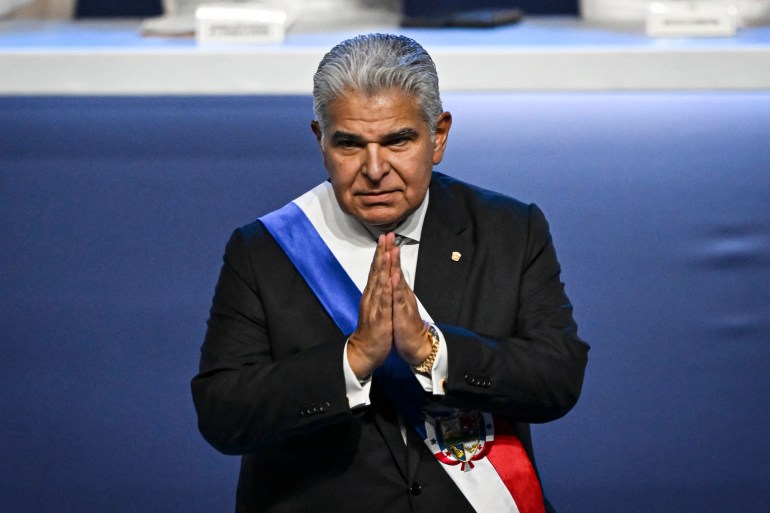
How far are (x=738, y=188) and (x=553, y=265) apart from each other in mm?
985

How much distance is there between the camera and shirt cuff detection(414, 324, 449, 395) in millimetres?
2096

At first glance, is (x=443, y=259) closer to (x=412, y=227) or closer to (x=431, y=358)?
(x=412, y=227)

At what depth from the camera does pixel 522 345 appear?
219 centimetres

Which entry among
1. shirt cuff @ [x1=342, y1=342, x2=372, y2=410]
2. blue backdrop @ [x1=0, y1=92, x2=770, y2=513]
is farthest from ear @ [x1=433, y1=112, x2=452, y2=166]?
blue backdrop @ [x1=0, y1=92, x2=770, y2=513]

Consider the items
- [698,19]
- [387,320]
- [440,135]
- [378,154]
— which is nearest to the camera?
[387,320]

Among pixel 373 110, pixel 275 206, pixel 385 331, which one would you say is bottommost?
pixel 275 206

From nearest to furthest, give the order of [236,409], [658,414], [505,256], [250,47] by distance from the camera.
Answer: [236,409] → [505,256] → [250,47] → [658,414]

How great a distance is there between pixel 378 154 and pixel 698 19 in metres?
1.22

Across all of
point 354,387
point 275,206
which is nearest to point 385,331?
point 354,387

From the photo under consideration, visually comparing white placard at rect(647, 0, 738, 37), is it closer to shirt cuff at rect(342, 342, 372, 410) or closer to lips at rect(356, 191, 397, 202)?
lips at rect(356, 191, 397, 202)

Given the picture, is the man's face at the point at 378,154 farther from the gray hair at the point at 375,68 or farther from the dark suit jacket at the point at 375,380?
the dark suit jacket at the point at 375,380

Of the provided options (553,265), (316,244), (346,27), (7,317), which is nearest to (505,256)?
(553,265)

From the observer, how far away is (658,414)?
10.6 feet

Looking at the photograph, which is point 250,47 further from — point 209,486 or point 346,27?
point 209,486
